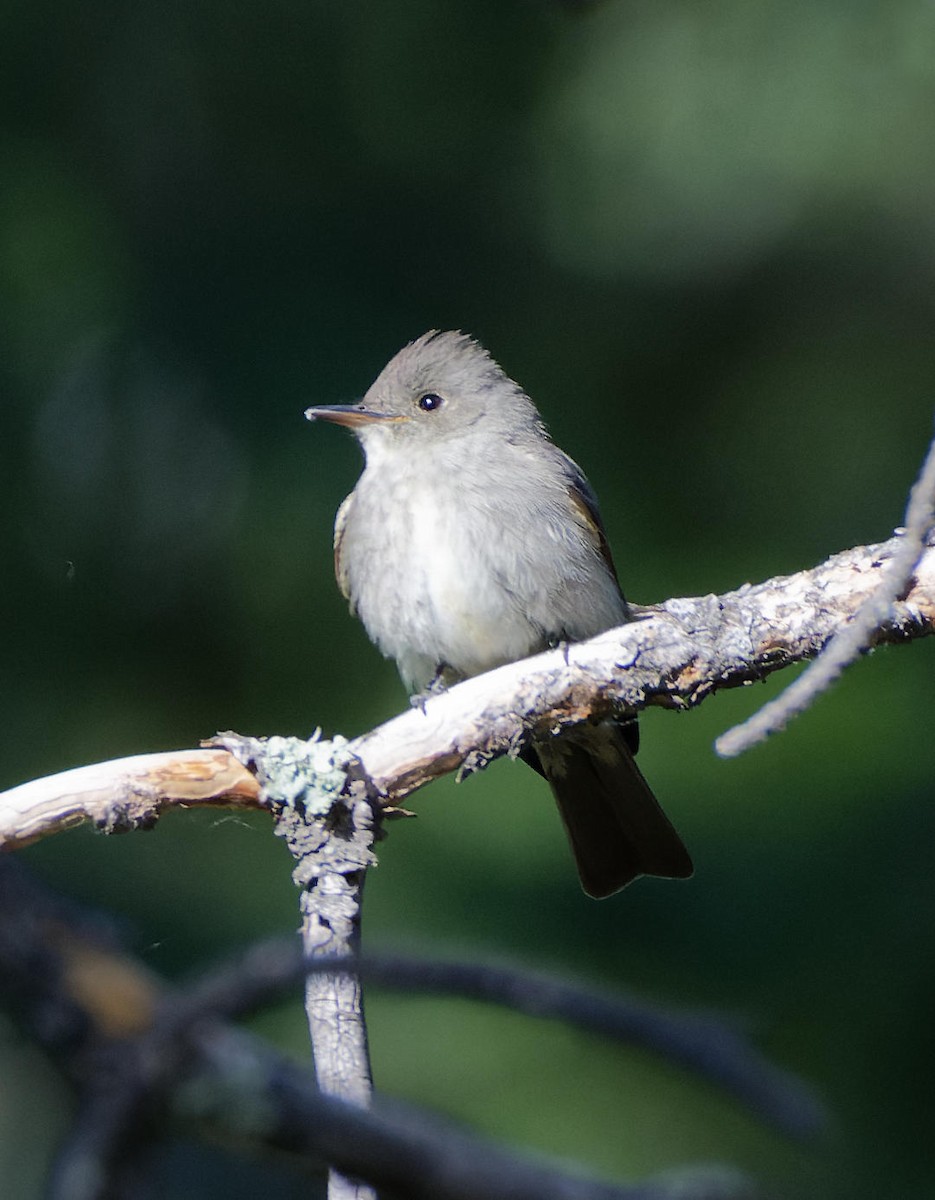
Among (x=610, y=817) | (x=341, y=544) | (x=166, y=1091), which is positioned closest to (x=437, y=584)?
(x=341, y=544)

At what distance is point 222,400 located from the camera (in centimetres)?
427

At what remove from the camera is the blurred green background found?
161 inches

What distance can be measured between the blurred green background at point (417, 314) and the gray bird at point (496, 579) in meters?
0.32

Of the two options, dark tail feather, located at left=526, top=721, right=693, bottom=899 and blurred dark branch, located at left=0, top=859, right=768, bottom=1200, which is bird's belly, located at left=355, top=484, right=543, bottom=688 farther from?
blurred dark branch, located at left=0, top=859, right=768, bottom=1200

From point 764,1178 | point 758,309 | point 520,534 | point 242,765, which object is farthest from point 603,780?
point 758,309

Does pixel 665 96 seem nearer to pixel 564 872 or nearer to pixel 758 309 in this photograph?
pixel 758 309

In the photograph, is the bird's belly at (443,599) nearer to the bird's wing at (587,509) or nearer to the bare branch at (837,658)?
the bird's wing at (587,509)

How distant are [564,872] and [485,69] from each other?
7.53ft

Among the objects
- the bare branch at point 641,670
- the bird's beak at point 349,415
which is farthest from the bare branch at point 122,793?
the bird's beak at point 349,415

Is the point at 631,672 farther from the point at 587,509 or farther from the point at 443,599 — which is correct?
the point at 587,509

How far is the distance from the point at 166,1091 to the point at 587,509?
9.56 ft

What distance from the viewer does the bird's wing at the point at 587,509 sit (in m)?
3.81

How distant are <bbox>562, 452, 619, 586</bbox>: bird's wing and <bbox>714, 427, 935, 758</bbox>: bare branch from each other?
5.67 ft

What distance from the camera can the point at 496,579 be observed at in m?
3.53
